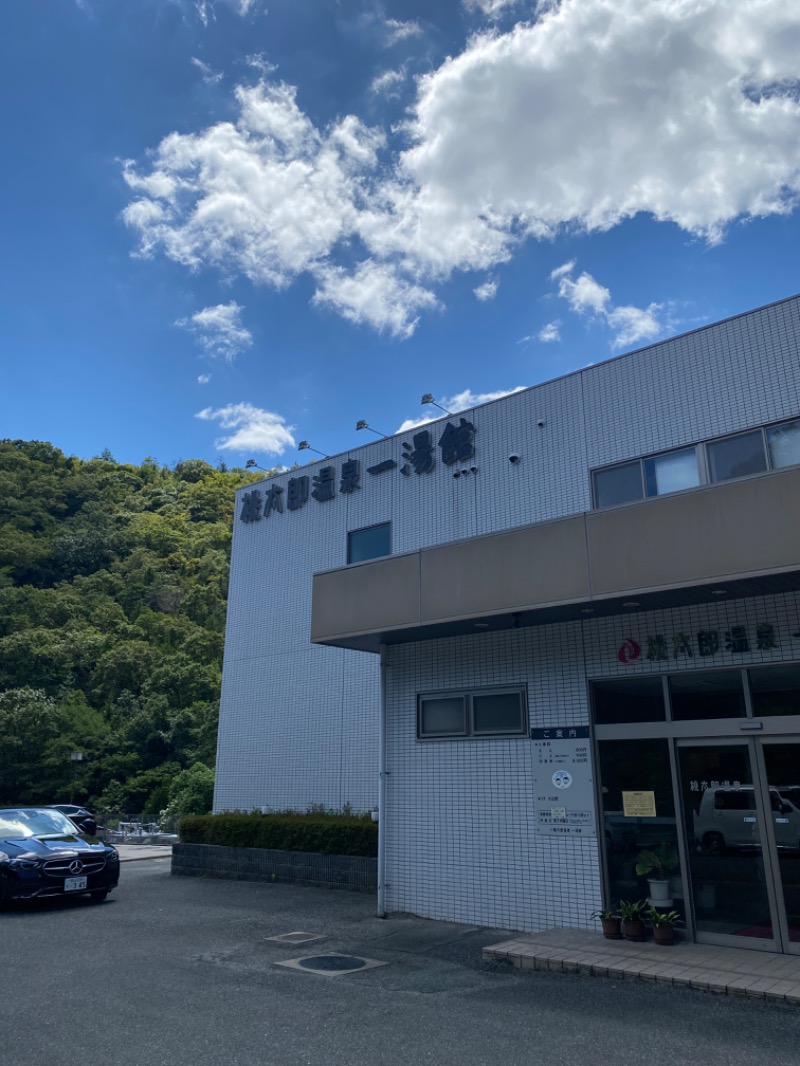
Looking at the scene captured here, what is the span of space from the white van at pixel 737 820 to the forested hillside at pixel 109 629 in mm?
16611

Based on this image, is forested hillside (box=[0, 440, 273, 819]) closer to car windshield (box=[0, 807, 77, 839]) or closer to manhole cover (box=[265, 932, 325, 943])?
car windshield (box=[0, 807, 77, 839])

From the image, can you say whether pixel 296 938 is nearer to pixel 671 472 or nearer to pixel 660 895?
pixel 660 895

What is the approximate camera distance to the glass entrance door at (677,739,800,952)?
7445 mm

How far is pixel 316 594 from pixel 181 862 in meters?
8.05

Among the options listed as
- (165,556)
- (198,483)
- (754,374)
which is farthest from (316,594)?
(198,483)

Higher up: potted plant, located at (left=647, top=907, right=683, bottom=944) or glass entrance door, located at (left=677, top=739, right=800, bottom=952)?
glass entrance door, located at (left=677, top=739, right=800, bottom=952)

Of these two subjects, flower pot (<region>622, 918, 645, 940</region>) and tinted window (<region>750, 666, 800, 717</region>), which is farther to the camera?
flower pot (<region>622, 918, 645, 940</region>)

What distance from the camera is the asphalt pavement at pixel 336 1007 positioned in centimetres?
514

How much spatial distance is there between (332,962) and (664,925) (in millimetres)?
3368

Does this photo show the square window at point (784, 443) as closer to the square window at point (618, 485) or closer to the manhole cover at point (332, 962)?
the square window at point (618, 485)

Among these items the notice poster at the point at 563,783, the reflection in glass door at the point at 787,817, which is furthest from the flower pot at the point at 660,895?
the reflection in glass door at the point at 787,817

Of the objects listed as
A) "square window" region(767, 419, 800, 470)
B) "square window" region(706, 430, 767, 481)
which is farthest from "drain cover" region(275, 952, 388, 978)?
"square window" region(767, 419, 800, 470)

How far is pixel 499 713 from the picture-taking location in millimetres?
9867

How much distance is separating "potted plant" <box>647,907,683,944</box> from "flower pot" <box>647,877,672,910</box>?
12 cm
